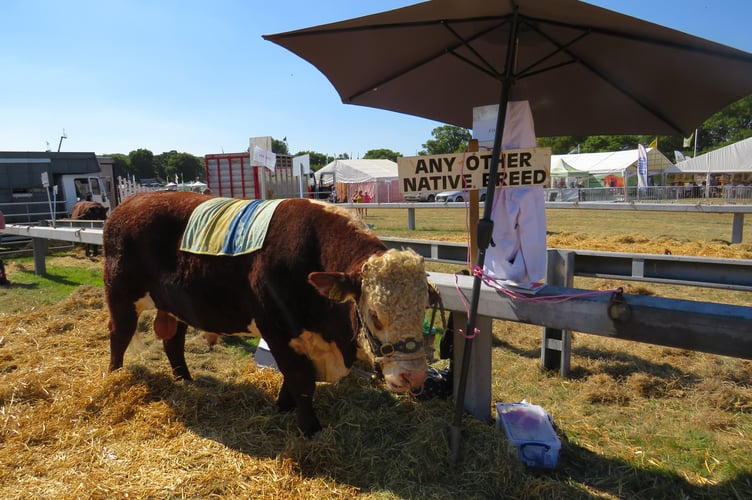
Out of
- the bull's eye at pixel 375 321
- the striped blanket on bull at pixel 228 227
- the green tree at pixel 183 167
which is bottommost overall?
the bull's eye at pixel 375 321

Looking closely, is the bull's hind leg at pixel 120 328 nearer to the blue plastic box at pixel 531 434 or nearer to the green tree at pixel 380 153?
the blue plastic box at pixel 531 434

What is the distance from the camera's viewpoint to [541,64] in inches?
150

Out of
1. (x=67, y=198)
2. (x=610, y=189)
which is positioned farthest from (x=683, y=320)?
(x=610, y=189)

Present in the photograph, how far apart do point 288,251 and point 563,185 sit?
40815 millimetres

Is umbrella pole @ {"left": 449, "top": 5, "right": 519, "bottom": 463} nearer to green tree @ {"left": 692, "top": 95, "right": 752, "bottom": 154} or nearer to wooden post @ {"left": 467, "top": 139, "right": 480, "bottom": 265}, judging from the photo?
wooden post @ {"left": 467, "top": 139, "right": 480, "bottom": 265}

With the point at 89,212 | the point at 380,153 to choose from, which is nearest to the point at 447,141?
the point at 380,153

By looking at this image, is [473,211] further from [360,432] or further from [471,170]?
[360,432]

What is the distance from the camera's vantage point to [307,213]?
352cm

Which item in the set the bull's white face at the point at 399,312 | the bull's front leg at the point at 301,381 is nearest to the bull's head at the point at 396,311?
the bull's white face at the point at 399,312

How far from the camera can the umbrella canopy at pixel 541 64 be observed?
2785 millimetres

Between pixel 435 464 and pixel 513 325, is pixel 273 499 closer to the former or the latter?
pixel 435 464

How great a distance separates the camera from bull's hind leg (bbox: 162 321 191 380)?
15.2ft

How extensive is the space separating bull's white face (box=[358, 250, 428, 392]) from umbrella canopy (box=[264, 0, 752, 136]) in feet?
4.47

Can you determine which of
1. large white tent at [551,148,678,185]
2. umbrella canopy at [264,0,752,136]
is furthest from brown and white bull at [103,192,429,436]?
large white tent at [551,148,678,185]
